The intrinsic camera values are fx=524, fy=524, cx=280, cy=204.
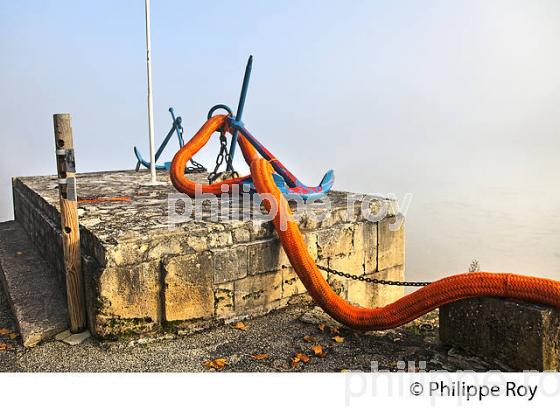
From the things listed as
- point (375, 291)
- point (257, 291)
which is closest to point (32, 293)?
point (257, 291)

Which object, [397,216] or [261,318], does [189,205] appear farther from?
[397,216]

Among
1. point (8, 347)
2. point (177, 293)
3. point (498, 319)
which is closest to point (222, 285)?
point (177, 293)

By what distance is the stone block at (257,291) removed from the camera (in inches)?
185

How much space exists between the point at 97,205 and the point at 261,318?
241 cm

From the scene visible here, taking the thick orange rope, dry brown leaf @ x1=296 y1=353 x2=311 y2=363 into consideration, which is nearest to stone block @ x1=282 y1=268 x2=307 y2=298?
the thick orange rope

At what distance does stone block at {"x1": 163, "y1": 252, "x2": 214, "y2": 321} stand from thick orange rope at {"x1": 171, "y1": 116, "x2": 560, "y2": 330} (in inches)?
29.6

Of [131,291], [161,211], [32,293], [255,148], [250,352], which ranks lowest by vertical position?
[250,352]

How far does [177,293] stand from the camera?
14.3 feet

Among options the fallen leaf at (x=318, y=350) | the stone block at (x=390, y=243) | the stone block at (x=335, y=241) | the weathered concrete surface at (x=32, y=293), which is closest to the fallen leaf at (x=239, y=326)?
the fallen leaf at (x=318, y=350)

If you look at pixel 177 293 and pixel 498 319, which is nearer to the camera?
pixel 498 319

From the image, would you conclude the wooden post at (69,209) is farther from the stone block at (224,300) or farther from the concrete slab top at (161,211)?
the stone block at (224,300)

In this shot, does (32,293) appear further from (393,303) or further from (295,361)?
(393,303)

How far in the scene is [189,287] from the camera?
440cm

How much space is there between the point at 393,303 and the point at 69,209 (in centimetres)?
274
